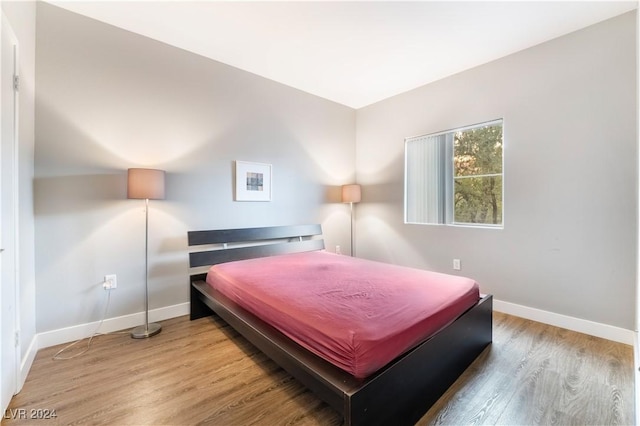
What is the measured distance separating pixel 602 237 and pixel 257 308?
118 inches

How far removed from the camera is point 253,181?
348 centimetres

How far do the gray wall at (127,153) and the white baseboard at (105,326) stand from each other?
5 cm

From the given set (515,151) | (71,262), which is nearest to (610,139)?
(515,151)

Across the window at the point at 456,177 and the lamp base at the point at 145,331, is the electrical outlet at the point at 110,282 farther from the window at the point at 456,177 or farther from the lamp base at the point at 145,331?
→ the window at the point at 456,177

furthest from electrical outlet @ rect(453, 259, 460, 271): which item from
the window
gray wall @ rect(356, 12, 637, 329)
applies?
the window

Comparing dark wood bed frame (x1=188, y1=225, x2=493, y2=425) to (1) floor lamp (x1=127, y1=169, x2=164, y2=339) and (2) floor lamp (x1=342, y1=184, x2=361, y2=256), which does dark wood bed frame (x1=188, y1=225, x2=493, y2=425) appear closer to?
(1) floor lamp (x1=127, y1=169, x2=164, y2=339)

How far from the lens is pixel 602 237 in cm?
246

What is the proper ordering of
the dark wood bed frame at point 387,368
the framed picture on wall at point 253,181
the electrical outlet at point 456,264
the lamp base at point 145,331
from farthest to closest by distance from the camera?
1. the electrical outlet at point 456,264
2. the framed picture on wall at point 253,181
3. the lamp base at point 145,331
4. the dark wood bed frame at point 387,368

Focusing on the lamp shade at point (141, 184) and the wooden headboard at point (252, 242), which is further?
the wooden headboard at point (252, 242)

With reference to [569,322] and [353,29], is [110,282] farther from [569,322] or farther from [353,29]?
[569,322]

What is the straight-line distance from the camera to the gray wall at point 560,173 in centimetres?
238

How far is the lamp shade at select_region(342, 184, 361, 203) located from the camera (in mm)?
4246

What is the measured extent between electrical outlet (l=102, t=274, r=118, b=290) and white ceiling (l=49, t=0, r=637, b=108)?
2.33 m

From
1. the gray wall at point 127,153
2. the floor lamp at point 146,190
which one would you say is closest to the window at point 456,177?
the gray wall at point 127,153
